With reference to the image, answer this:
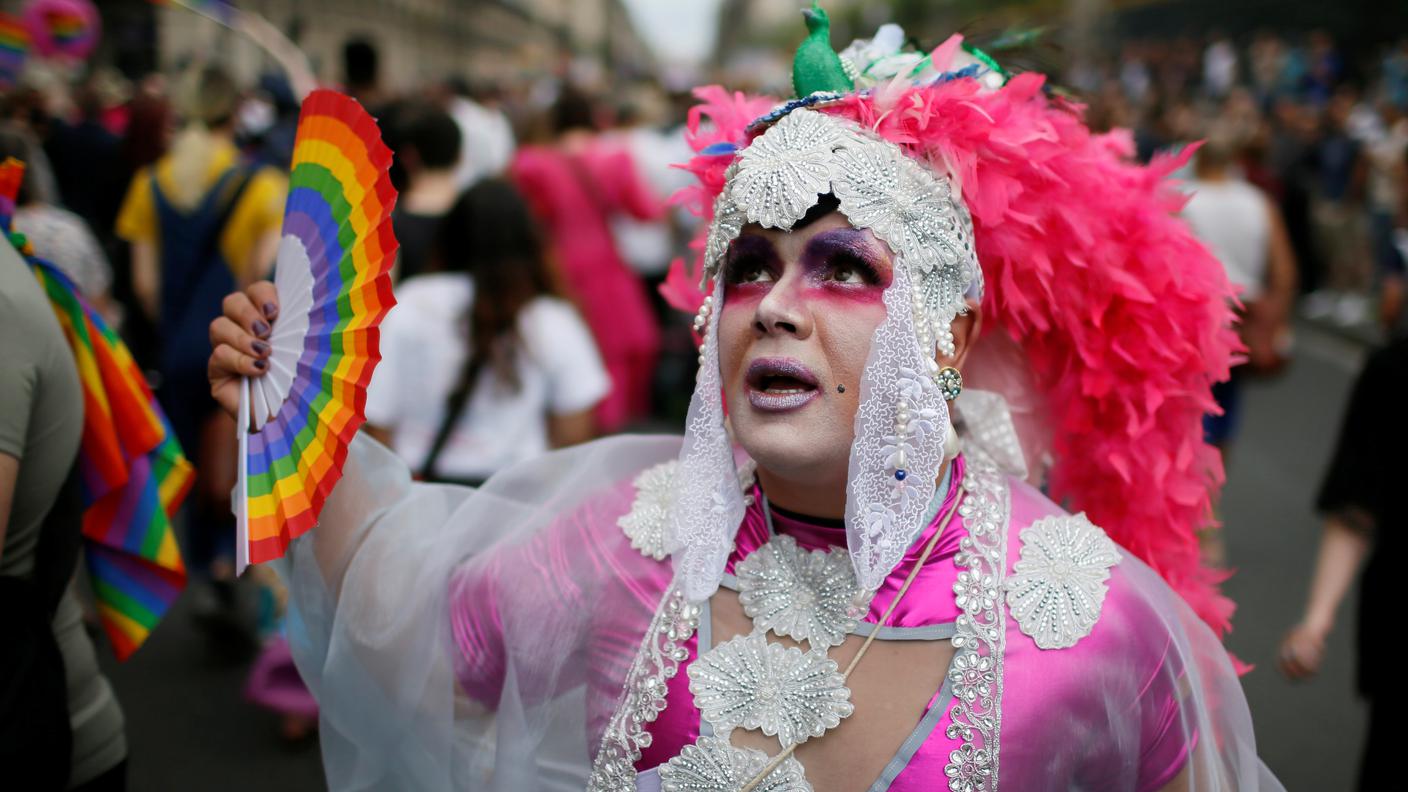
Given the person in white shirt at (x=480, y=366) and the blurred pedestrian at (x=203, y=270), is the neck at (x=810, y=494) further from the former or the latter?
the blurred pedestrian at (x=203, y=270)

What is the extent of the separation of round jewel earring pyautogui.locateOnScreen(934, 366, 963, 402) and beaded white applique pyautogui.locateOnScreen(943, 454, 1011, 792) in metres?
0.20

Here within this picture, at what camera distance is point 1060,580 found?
179cm

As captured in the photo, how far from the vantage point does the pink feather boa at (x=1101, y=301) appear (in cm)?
197

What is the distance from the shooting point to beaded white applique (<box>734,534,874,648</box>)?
5.97 feet

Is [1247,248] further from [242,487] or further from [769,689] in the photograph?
[242,487]

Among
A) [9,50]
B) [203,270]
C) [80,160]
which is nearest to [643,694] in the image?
[203,270]

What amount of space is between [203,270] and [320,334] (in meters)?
3.31

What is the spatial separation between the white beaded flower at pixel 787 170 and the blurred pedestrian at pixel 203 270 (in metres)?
3.17

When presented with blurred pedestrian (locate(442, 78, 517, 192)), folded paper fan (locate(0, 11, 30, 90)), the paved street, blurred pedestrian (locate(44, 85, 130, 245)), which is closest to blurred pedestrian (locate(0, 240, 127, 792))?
the paved street

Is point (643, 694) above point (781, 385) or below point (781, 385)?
below

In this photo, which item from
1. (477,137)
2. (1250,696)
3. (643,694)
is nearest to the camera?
(643,694)

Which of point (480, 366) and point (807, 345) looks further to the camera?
point (480, 366)

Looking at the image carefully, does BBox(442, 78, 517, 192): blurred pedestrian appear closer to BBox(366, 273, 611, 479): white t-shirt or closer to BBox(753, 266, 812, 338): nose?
BBox(366, 273, 611, 479): white t-shirt

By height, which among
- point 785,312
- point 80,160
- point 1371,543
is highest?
point 785,312
